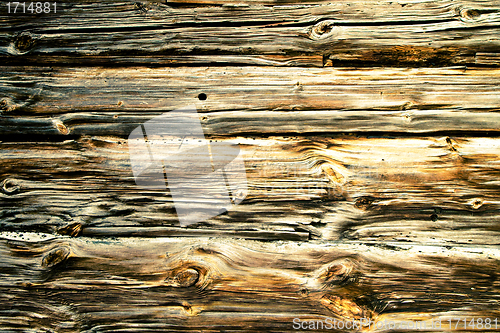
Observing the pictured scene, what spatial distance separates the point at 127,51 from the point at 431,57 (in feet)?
4.35

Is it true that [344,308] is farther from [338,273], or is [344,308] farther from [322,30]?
[322,30]

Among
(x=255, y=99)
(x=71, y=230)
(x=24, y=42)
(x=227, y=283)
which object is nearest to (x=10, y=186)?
(x=71, y=230)

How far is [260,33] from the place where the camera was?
3.95 feet

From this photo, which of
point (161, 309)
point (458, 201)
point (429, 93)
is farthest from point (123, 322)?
point (429, 93)

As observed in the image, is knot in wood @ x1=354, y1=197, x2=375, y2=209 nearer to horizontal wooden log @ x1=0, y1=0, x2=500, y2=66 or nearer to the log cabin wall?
the log cabin wall

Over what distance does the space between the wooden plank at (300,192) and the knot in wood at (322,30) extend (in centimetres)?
45

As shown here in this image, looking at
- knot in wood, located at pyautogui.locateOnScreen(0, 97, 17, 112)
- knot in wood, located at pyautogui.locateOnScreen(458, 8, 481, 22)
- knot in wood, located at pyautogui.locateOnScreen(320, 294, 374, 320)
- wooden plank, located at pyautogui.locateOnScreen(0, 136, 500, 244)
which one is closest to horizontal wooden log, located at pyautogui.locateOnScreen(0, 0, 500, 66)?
knot in wood, located at pyautogui.locateOnScreen(458, 8, 481, 22)

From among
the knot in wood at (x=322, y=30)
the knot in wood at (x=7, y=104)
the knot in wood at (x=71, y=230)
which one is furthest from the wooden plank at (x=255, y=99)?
the knot in wood at (x=71, y=230)

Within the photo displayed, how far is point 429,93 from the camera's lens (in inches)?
45.8

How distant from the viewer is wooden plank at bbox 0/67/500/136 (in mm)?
1159

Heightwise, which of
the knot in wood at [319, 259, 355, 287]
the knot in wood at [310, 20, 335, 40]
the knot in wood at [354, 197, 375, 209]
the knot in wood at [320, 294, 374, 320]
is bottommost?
the knot in wood at [320, 294, 374, 320]

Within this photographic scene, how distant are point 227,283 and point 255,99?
80 cm

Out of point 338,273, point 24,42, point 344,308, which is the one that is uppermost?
point 24,42

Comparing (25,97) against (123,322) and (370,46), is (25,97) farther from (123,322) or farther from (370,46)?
(370,46)
